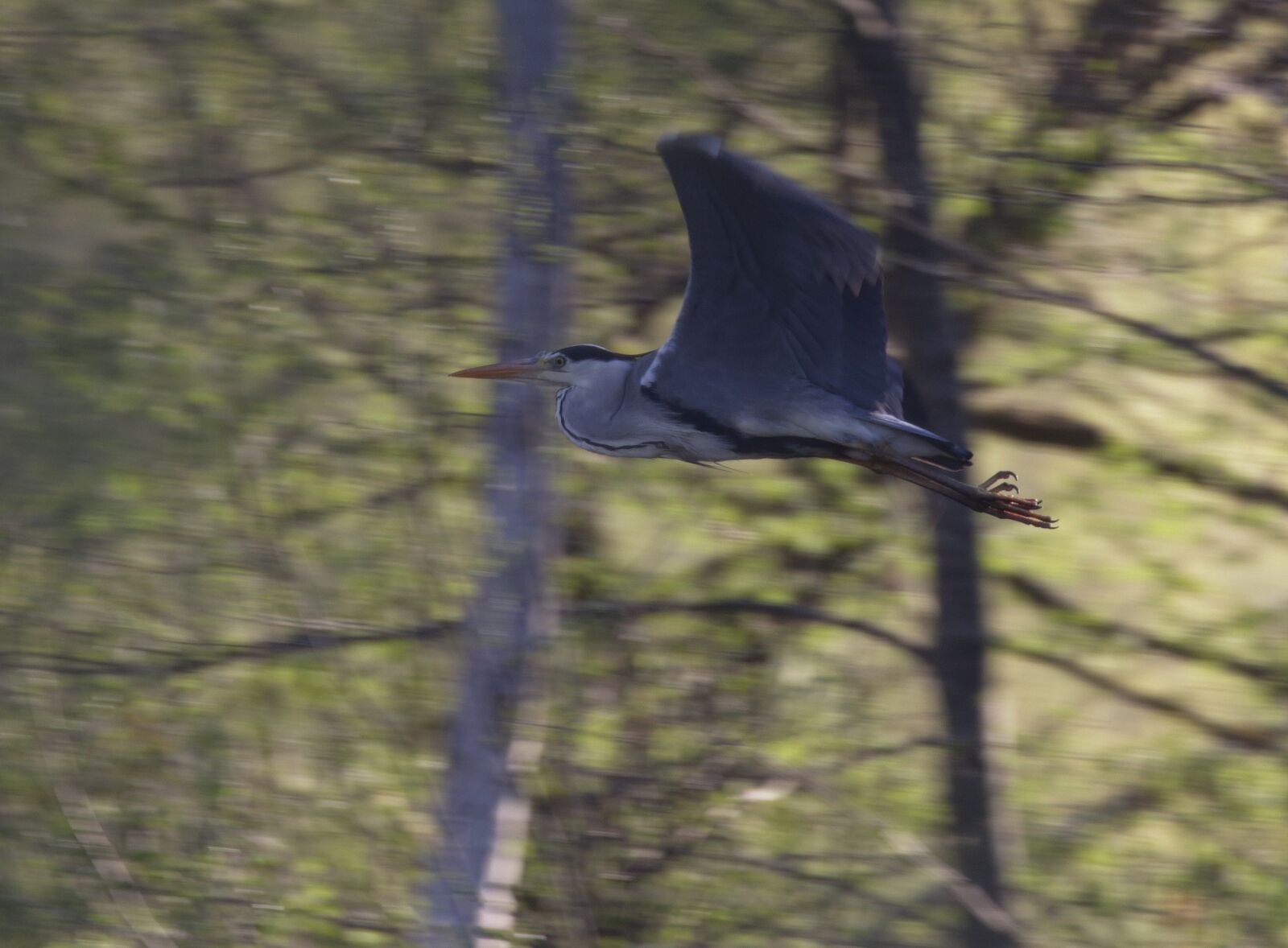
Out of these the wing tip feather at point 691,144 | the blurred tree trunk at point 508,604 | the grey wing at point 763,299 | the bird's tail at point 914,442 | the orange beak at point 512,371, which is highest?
the wing tip feather at point 691,144

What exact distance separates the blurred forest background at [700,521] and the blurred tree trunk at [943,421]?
0.05ft

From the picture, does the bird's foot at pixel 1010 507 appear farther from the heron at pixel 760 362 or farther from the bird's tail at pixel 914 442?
the bird's tail at pixel 914 442

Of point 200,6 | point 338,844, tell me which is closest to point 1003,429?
point 338,844

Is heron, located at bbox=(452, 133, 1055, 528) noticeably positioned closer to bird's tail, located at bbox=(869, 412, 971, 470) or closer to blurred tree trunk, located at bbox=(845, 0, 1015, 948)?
bird's tail, located at bbox=(869, 412, 971, 470)

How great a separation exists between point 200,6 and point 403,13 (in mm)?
824

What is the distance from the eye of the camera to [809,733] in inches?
178

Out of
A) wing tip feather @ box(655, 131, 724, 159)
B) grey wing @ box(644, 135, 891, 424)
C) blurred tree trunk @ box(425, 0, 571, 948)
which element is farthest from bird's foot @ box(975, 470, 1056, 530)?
blurred tree trunk @ box(425, 0, 571, 948)

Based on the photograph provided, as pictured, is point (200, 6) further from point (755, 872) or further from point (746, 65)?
point (755, 872)

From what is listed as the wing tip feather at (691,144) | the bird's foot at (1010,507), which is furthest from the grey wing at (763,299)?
the bird's foot at (1010,507)

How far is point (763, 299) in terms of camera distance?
2.80 meters

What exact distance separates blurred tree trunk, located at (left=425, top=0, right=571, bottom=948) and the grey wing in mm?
1247

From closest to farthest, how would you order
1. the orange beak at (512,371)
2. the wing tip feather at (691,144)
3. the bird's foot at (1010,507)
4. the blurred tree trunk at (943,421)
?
the wing tip feather at (691,144) → the bird's foot at (1010,507) → the orange beak at (512,371) → the blurred tree trunk at (943,421)

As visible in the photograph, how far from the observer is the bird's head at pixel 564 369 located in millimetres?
3154

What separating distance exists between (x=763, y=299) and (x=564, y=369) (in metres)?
0.61
